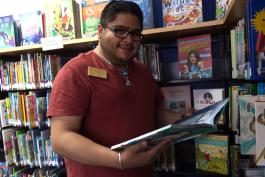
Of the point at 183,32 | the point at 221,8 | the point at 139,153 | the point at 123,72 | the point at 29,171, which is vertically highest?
the point at 221,8

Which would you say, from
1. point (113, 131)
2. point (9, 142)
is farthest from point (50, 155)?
point (113, 131)

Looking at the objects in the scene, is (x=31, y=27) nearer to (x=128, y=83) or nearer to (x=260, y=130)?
(x=128, y=83)

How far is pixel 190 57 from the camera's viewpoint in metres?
1.68

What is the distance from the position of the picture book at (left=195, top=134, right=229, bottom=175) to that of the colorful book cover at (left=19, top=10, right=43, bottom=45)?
150cm

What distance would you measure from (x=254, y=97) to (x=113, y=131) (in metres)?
0.63

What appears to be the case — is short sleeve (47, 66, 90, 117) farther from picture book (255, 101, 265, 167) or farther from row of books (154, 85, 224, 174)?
row of books (154, 85, 224, 174)

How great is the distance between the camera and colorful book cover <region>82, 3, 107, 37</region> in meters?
1.84

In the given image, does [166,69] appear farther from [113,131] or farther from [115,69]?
[113,131]

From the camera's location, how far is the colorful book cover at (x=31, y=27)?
79.9 inches

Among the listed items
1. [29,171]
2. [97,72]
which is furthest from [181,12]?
[29,171]

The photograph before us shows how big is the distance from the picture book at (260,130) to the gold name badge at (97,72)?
0.66m

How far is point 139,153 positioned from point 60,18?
143cm

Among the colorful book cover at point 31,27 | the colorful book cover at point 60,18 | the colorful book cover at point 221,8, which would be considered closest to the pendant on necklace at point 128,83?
the colorful book cover at point 221,8

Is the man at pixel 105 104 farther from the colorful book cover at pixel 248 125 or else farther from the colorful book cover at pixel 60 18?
the colorful book cover at pixel 60 18
